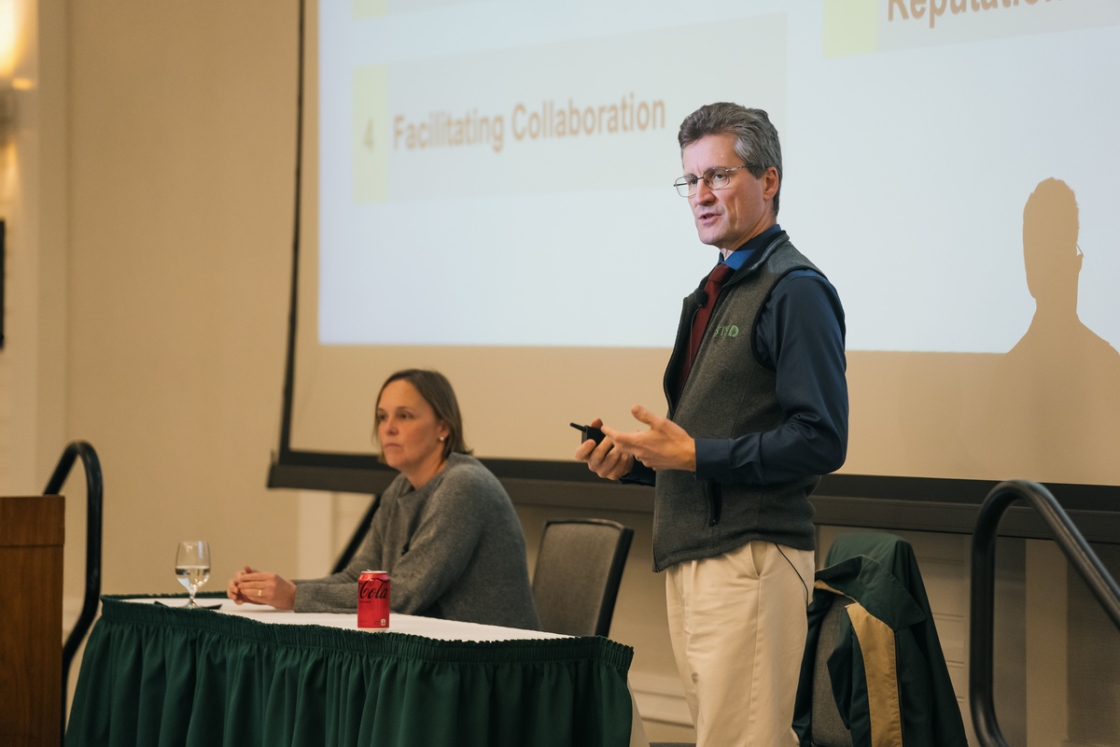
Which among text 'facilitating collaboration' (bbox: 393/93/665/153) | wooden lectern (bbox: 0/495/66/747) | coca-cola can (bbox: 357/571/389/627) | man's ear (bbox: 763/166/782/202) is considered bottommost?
wooden lectern (bbox: 0/495/66/747)

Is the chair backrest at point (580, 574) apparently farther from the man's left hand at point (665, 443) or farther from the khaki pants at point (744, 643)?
the man's left hand at point (665, 443)

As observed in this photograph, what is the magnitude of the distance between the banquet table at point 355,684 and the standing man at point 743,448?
0.66 ft

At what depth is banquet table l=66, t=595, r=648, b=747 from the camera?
198 cm

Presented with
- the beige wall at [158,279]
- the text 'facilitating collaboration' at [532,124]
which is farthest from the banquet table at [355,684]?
the beige wall at [158,279]

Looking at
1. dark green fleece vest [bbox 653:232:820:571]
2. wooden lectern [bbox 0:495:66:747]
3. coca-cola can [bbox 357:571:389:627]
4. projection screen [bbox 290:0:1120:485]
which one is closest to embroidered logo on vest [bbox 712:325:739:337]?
dark green fleece vest [bbox 653:232:820:571]

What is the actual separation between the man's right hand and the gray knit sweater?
0.64m

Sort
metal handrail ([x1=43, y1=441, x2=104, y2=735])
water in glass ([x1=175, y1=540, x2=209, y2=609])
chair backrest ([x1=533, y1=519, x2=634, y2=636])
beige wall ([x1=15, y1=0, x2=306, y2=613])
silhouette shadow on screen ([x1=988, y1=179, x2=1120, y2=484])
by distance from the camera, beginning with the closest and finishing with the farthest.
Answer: water in glass ([x1=175, y1=540, x2=209, y2=609]) < silhouette shadow on screen ([x1=988, y1=179, x2=1120, y2=484]) < chair backrest ([x1=533, y1=519, x2=634, y2=636]) < metal handrail ([x1=43, y1=441, x2=104, y2=735]) < beige wall ([x1=15, y1=0, x2=306, y2=613])

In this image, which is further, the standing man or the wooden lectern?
the wooden lectern

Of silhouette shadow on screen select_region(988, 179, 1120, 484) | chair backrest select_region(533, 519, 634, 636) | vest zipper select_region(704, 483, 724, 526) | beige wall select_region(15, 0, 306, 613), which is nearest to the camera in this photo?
vest zipper select_region(704, 483, 724, 526)

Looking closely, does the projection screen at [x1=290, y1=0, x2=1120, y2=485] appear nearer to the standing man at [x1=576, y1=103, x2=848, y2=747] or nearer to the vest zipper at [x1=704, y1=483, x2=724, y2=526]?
the standing man at [x1=576, y1=103, x2=848, y2=747]

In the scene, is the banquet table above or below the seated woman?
below

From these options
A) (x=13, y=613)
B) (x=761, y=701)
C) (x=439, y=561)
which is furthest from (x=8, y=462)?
(x=761, y=701)

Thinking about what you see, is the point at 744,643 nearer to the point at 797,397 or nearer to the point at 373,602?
the point at 797,397

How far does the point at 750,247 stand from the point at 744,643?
691 millimetres
